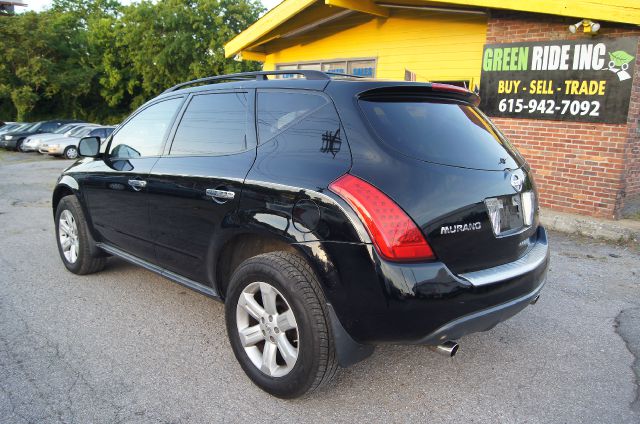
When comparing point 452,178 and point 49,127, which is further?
point 49,127

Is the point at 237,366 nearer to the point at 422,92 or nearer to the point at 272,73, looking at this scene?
the point at 272,73

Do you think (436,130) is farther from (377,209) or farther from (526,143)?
(526,143)

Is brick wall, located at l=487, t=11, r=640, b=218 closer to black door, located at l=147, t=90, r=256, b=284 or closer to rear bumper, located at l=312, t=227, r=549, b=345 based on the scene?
rear bumper, located at l=312, t=227, r=549, b=345

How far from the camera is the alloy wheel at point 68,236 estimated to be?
15.5 ft

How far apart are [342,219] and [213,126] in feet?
4.65

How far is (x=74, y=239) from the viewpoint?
4766mm

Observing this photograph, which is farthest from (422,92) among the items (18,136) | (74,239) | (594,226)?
(18,136)

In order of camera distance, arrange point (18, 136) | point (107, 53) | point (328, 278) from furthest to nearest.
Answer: point (107, 53) → point (18, 136) → point (328, 278)

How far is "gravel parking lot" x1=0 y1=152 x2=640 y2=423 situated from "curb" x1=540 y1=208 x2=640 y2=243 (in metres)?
1.87

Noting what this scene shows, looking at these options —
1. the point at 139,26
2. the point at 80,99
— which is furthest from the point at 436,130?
the point at 80,99

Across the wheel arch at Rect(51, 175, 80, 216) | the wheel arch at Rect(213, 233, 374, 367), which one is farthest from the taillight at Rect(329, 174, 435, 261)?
the wheel arch at Rect(51, 175, 80, 216)

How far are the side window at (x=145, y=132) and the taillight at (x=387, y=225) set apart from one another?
199cm

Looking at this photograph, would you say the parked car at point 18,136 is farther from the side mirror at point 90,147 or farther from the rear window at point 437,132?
the rear window at point 437,132

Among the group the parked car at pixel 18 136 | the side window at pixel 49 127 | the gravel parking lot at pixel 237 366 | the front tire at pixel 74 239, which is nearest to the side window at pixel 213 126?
the gravel parking lot at pixel 237 366
